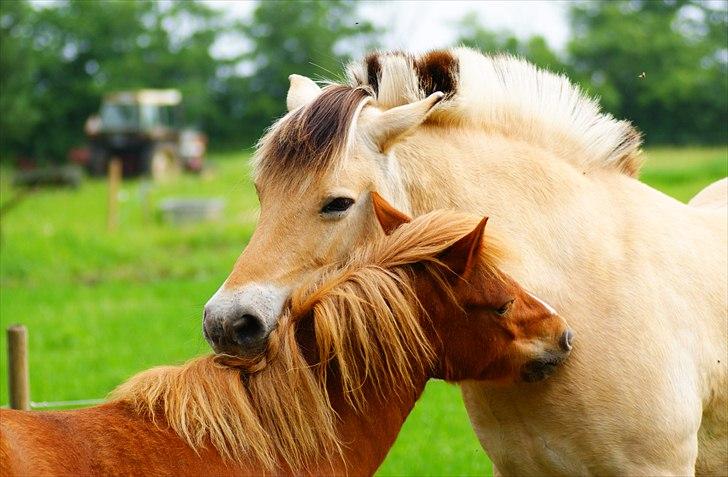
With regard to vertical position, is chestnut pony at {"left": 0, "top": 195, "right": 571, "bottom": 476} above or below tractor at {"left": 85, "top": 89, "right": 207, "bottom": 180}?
above

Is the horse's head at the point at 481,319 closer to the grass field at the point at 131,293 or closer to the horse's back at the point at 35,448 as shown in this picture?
the grass field at the point at 131,293

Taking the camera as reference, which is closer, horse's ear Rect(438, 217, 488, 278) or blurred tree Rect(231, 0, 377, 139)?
horse's ear Rect(438, 217, 488, 278)

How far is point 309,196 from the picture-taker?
10.6ft

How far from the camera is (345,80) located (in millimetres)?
3811

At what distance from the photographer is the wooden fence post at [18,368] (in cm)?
502

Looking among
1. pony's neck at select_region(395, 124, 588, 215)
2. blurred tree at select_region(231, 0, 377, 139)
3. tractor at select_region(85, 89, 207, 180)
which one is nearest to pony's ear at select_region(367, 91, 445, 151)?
pony's neck at select_region(395, 124, 588, 215)

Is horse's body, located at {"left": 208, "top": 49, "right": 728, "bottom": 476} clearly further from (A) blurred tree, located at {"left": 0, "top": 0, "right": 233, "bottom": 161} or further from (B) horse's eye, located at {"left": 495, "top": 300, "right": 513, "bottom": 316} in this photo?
(A) blurred tree, located at {"left": 0, "top": 0, "right": 233, "bottom": 161}

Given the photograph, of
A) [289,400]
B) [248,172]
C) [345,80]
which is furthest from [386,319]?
[345,80]

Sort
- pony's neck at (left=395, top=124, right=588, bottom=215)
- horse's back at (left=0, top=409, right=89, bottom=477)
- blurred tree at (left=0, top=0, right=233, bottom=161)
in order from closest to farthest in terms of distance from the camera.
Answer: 1. horse's back at (left=0, top=409, right=89, bottom=477)
2. pony's neck at (left=395, top=124, right=588, bottom=215)
3. blurred tree at (left=0, top=0, right=233, bottom=161)

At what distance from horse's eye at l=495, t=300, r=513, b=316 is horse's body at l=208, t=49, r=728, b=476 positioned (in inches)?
7.7

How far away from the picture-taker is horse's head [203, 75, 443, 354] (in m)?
2.99

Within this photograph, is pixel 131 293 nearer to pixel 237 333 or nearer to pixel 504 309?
pixel 237 333

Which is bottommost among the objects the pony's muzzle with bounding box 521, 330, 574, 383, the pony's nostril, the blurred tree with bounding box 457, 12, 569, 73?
the blurred tree with bounding box 457, 12, 569, 73

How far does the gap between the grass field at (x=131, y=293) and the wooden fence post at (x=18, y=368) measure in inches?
38.3
